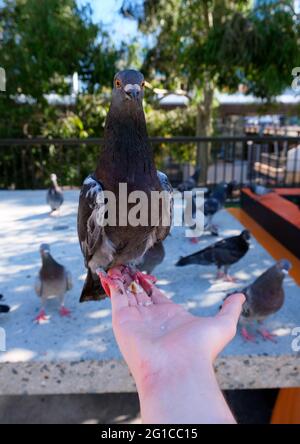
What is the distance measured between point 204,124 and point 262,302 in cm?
1007

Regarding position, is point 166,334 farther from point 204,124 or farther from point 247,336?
point 204,124

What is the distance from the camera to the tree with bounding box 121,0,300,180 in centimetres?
844

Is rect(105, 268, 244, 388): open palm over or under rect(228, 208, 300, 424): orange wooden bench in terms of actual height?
over

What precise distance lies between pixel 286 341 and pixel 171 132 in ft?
37.2

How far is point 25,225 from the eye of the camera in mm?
5531

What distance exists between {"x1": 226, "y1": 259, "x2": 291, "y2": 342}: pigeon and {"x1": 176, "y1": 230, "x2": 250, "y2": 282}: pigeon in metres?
0.77

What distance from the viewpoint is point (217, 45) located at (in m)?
8.85

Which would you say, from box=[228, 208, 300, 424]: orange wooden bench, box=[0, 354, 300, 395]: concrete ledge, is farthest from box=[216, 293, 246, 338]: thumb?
box=[228, 208, 300, 424]: orange wooden bench

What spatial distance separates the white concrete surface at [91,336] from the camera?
8.23 feet

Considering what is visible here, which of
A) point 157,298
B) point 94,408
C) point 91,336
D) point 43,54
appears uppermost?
point 43,54

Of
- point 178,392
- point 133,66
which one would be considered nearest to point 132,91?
point 178,392

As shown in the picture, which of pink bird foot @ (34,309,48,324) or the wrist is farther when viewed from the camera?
pink bird foot @ (34,309,48,324)

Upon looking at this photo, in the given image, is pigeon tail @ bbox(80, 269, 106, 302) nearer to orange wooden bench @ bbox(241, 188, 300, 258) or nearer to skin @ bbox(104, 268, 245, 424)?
skin @ bbox(104, 268, 245, 424)

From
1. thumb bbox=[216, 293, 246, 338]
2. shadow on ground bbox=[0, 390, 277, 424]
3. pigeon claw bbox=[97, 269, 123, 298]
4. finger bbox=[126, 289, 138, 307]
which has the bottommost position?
shadow on ground bbox=[0, 390, 277, 424]
